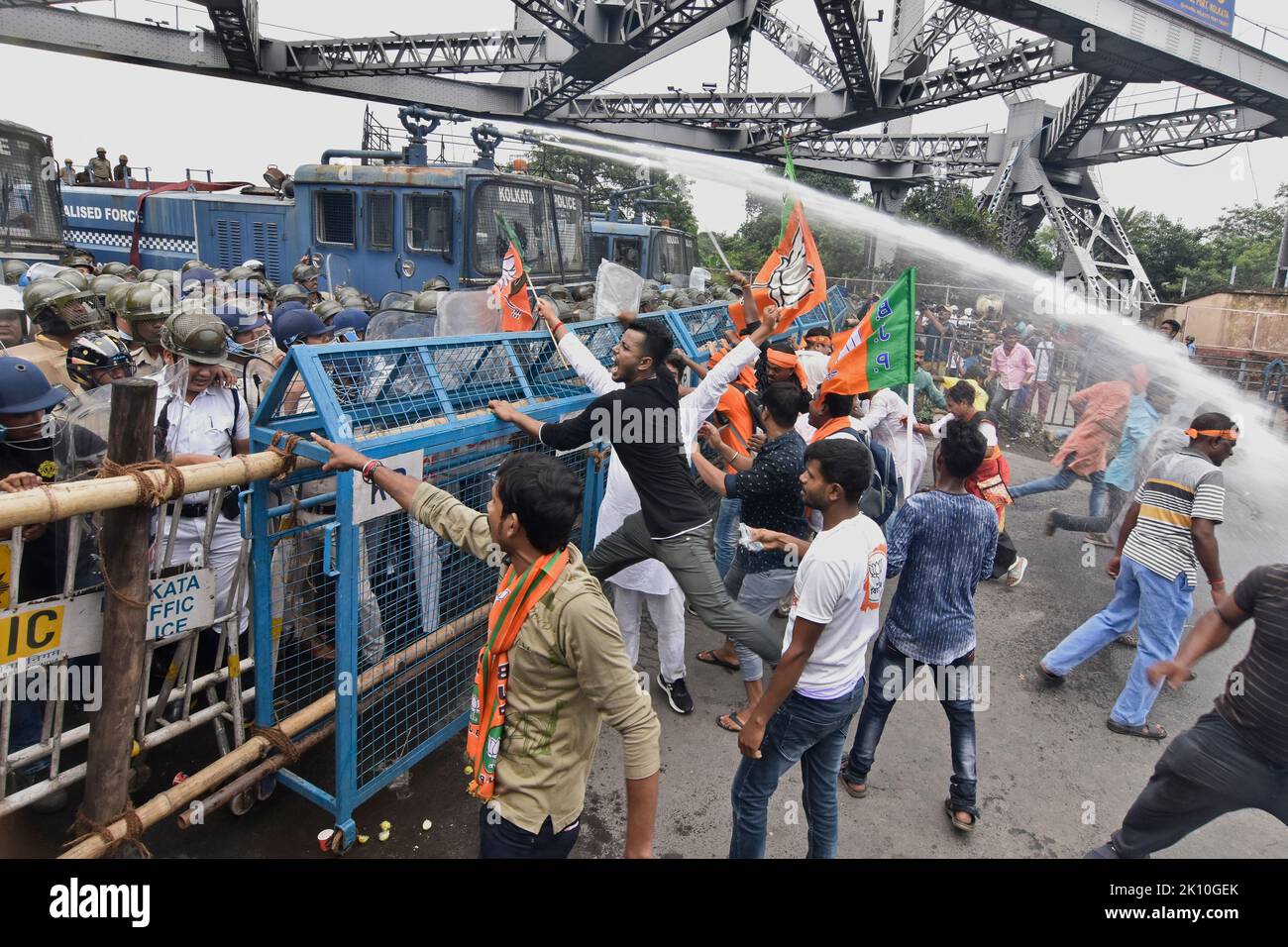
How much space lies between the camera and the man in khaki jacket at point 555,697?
2.01 m

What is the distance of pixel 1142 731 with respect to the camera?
466 centimetres

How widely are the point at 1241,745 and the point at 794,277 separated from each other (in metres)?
3.50

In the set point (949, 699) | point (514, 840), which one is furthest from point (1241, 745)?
point (514, 840)

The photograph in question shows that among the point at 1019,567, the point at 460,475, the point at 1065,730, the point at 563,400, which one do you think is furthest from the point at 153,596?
the point at 1019,567

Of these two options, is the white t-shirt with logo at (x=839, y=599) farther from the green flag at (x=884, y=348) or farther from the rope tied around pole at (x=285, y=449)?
the rope tied around pole at (x=285, y=449)

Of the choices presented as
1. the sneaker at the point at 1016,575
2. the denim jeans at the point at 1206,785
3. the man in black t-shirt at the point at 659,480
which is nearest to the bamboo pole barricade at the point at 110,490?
the man in black t-shirt at the point at 659,480

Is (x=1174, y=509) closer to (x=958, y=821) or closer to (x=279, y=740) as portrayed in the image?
(x=958, y=821)

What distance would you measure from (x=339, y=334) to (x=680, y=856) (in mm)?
4163

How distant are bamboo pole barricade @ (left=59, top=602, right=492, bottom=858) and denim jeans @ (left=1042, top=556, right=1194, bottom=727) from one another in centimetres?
389

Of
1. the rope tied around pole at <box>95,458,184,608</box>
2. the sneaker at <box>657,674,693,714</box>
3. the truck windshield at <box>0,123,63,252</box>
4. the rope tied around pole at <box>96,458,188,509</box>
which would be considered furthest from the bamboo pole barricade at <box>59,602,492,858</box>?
the truck windshield at <box>0,123,63,252</box>

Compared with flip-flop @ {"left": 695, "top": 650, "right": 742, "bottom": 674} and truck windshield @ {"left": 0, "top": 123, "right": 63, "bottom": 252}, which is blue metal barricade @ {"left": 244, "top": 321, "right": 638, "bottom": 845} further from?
truck windshield @ {"left": 0, "top": 123, "right": 63, "bottom": 252}

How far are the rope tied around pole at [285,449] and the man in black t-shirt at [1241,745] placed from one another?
11.4ft

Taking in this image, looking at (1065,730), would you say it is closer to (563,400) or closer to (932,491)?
(932,491)
